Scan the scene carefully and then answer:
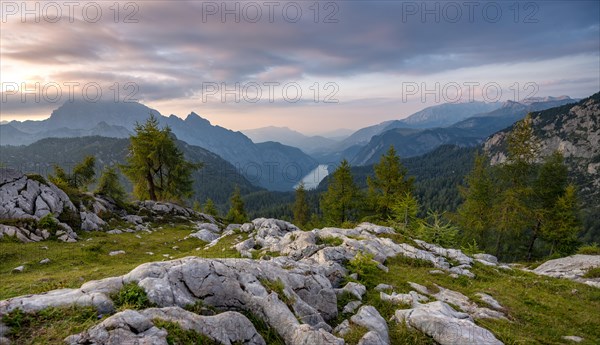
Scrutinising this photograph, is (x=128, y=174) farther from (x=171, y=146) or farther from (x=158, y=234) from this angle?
(x=158, y=234)

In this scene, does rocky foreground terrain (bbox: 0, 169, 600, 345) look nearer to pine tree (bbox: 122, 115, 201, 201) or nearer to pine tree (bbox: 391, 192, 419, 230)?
pine tree (bbox: 391, 192, 419, 230)

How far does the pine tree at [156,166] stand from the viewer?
47.4m

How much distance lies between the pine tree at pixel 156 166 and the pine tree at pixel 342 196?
25.5 meters

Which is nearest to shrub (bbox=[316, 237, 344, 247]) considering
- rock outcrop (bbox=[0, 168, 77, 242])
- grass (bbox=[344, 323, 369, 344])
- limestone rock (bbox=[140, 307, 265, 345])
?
grass (bbox=[344, 323, 369, 344])

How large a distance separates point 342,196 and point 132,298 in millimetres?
43876

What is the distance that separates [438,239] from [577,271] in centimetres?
1066

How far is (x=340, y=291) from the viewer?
13.5 meters

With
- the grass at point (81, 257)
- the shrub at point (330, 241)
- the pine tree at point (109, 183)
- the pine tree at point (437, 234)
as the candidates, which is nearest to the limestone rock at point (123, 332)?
the grass at point (81, 257)

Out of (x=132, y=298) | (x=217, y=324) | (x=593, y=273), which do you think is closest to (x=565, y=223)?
(x=593, y=273)

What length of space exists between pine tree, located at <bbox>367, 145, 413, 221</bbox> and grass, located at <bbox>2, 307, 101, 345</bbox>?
43437 millimetres

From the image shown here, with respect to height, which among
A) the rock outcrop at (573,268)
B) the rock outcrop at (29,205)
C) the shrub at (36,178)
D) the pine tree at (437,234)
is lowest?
the rock outcrop at (573,268)

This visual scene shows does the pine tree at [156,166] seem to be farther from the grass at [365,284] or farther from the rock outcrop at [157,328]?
the rock outcrop at [157,328]

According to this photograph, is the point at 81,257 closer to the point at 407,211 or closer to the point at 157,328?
the point at 157,328

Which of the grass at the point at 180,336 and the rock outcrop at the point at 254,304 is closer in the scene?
the grass at the point at 180,336
